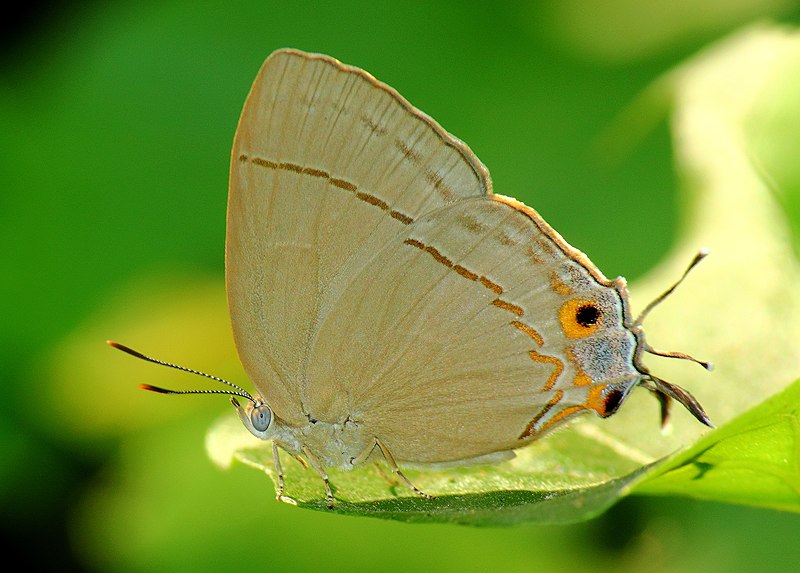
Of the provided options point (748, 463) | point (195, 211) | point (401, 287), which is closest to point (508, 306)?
point (401, 287)

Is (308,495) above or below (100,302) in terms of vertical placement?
above

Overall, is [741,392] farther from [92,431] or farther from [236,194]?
[92,431]

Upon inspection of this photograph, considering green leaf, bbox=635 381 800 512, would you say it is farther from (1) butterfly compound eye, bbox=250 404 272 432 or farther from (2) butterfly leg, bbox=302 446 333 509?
(1) butterfly compound eye, bbox=250 404 272 432

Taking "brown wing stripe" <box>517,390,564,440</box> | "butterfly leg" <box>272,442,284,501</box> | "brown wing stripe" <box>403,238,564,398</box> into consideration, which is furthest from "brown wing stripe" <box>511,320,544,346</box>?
"butterfly leg" <box>272,442,284,501</box>

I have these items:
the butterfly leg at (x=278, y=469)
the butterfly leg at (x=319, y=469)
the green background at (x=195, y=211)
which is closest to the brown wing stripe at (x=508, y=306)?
the butterfly leg at (x=319, y=469)

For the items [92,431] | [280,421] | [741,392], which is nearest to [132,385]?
[92,431]

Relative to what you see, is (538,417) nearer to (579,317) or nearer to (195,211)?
(579,317)

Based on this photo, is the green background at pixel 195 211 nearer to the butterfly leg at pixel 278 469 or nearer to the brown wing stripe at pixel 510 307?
the butterfly leg at pixel 278 469
